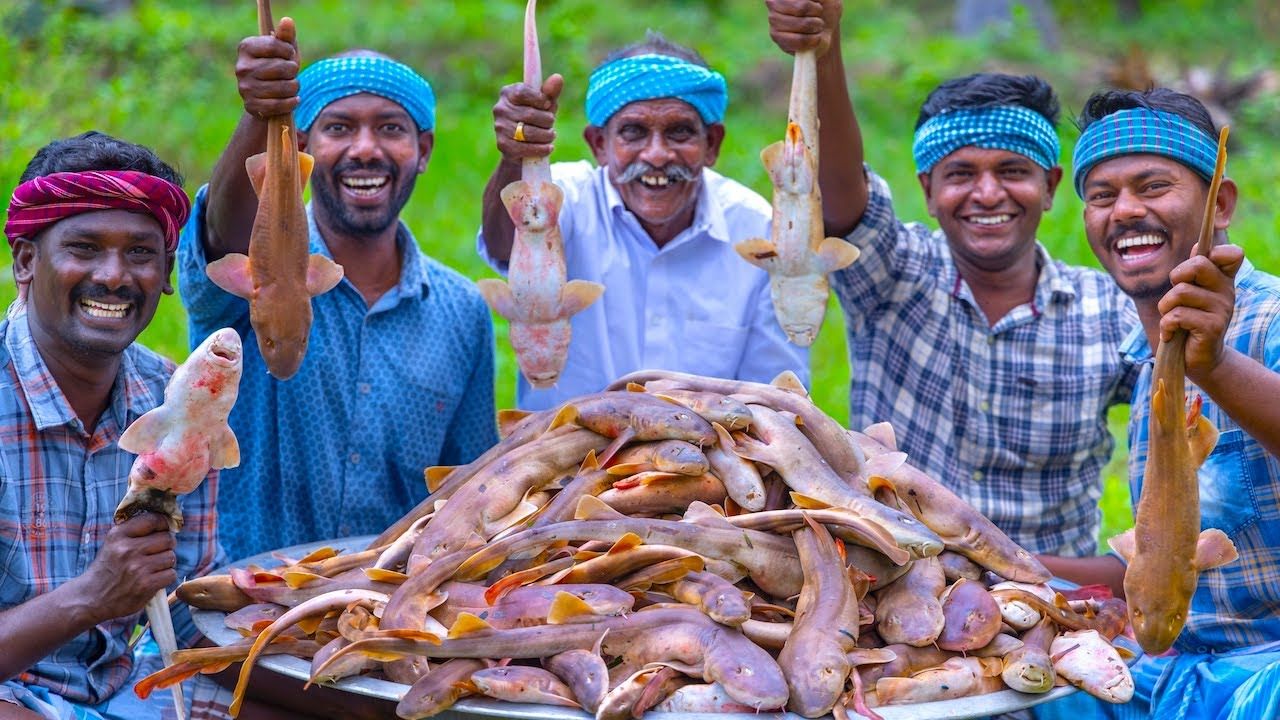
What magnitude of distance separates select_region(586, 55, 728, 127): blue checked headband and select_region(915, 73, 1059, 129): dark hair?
2.83 feet

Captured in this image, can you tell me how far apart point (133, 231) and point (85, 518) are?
0.89 metres

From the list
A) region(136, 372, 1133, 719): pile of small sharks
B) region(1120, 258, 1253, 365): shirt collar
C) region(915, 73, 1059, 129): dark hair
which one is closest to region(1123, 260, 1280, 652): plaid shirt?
region(1120, 258, 1253, 365): shirt collar

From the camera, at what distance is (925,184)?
5.67 metres

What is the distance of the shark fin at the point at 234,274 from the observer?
4.07 m

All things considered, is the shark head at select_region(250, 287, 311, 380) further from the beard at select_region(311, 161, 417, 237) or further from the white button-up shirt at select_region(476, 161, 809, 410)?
the white button-up shirt at select_region(476, 161, 809, 410)

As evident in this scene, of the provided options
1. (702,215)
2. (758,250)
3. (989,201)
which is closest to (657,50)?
(702,215)

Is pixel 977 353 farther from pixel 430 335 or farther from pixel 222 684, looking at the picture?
pixel 222 684

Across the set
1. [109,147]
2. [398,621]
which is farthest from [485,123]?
[398,621]

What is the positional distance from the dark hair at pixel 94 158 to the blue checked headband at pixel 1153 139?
117 inches

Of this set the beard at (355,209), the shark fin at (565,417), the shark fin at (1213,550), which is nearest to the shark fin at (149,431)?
the shark fin at (565,417)

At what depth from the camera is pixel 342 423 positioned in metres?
5.44

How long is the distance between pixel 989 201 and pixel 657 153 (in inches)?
51.0

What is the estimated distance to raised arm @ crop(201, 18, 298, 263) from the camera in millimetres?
3934

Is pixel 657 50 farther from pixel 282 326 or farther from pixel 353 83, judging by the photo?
pixel 282 326
